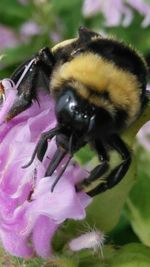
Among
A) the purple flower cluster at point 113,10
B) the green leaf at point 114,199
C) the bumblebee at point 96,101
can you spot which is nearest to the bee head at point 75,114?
the bumblebee at point 96,101

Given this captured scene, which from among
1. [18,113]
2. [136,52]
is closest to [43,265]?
[18,113]

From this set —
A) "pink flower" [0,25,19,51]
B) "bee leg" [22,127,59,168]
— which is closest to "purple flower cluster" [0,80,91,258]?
"bee leg" [22,127,59,168]

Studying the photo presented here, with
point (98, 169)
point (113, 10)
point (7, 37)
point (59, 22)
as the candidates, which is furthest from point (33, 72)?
point (7, 37)

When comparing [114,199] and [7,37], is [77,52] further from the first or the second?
[7,37]

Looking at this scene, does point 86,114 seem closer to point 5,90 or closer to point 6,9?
point 5,90

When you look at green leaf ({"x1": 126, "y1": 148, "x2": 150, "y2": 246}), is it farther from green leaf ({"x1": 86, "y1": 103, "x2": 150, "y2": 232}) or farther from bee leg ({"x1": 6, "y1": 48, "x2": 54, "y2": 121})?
bee leg ({"x1": 6, "y1": 48, "x2": 54, "y2": 121})

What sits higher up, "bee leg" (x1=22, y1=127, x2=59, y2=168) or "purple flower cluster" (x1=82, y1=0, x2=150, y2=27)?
"purple flower cluster" (x1=82, y1=0, x2=150, y2=27)
